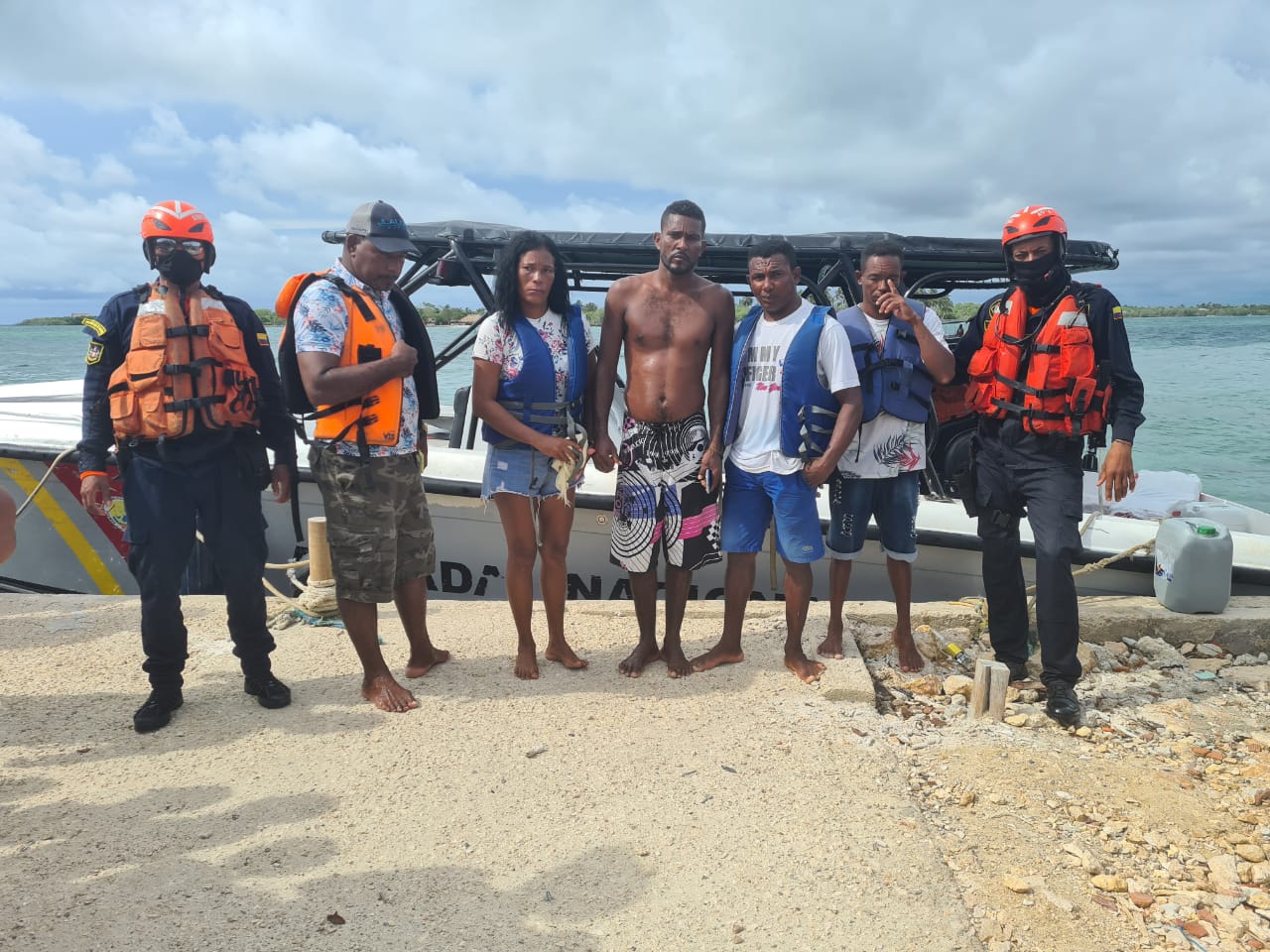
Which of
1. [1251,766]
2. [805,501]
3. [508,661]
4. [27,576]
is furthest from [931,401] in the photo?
[27,576]

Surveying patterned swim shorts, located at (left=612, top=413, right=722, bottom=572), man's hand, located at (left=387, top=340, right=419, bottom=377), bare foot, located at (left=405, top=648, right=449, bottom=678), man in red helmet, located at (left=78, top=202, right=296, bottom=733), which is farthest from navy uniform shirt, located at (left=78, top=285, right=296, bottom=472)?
patterned swim shorts, located at (left=612, top=413, right=722, bottom=572)

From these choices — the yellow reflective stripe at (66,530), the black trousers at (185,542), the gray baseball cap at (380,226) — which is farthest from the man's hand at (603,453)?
the yellow reflective stripe at (66,530)

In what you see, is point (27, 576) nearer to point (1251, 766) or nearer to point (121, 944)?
point (121, 944)

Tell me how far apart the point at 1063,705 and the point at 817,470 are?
4.12 ft

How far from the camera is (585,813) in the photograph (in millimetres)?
2539

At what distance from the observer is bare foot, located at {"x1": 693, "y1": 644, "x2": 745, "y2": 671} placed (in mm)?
3542

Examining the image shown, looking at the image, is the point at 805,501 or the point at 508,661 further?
the point at 508,661

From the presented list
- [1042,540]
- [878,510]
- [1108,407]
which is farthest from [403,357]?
[1108,407]

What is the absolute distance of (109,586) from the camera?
5.71 meters

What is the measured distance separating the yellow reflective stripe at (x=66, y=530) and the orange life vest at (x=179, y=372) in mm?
3378

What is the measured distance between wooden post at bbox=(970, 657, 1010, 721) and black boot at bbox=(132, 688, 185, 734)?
296 cm

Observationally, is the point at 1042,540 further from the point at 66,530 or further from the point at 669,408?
the point at 66,530

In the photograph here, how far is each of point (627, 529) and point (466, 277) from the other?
2.65 metres

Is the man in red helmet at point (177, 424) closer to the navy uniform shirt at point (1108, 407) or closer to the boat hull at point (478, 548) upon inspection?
the boat hull at point (478, 548)
